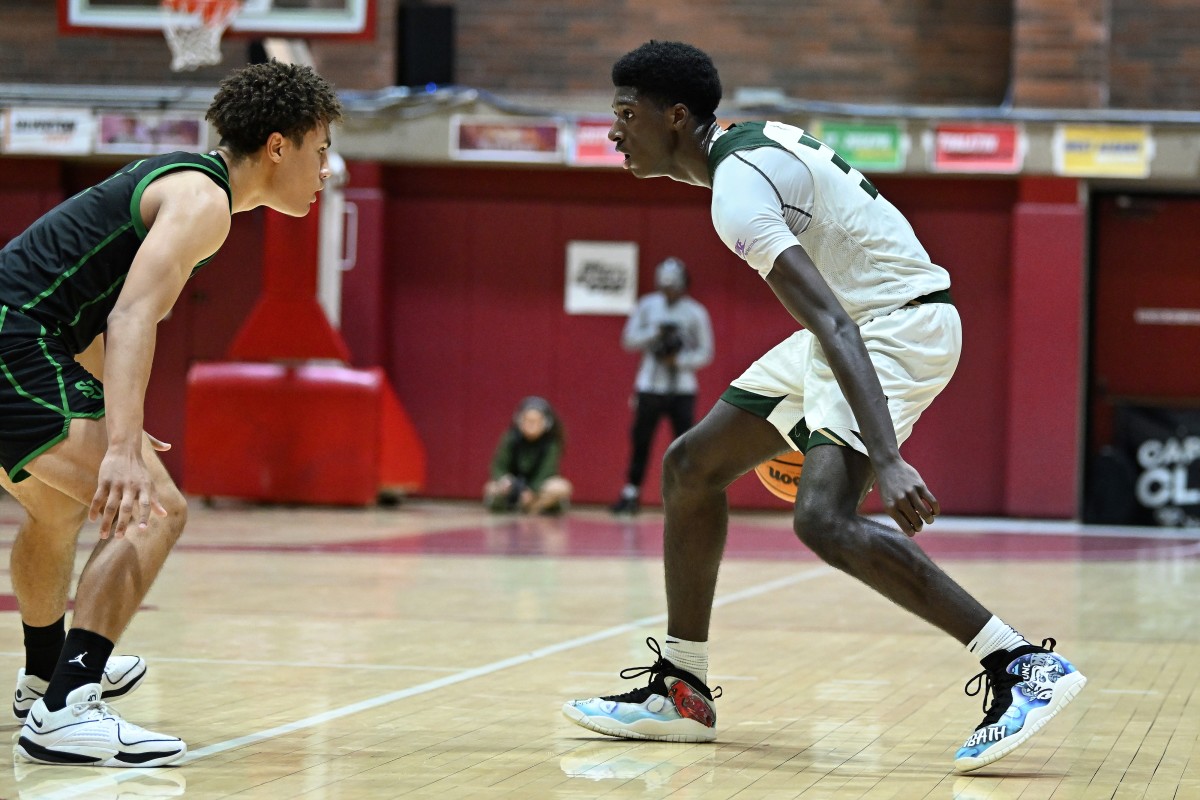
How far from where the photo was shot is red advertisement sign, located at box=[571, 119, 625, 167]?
13.8m

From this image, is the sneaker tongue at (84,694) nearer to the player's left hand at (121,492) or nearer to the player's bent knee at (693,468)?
the player's left hand at (121,492)

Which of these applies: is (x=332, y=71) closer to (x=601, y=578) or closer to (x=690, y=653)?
(x=601, y=578)

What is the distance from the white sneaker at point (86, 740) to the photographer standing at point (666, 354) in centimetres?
934

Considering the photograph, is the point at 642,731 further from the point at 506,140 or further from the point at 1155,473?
the point at 1155,473

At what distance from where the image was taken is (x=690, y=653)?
420cm

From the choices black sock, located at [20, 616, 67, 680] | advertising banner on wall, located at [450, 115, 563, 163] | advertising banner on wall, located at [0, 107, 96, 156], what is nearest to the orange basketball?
black sock, located at [20, 616, 67, 680]

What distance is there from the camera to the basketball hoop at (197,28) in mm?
12094

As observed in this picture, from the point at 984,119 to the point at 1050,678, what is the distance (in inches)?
415

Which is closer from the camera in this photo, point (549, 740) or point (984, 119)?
point (549, 740)

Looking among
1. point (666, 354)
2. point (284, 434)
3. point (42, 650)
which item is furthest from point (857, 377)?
point (284, 434)

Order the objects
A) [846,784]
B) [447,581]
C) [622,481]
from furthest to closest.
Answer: [622,481] → [447,581] → [846,784]

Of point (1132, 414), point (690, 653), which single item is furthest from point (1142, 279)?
point (690, 653)

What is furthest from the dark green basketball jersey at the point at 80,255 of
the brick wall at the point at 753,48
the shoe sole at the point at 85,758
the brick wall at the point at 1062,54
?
the brick wall at the point at 1062,54

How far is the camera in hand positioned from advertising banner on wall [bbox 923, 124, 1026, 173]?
2769 mm
